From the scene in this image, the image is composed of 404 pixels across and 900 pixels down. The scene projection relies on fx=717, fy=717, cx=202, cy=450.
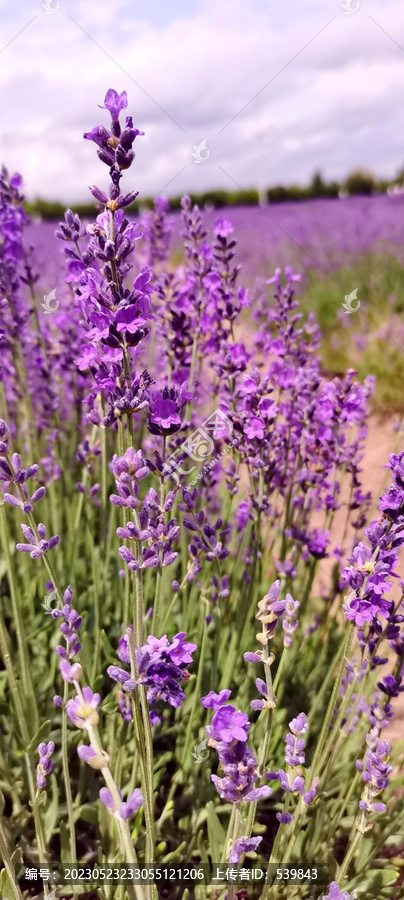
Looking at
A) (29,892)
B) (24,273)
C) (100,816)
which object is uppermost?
(24,273)

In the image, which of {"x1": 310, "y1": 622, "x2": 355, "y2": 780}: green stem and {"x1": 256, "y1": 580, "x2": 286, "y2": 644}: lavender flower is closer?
{"x1": 256, "y1": 580, "x2": 286, "y2": 644}: lavender flower

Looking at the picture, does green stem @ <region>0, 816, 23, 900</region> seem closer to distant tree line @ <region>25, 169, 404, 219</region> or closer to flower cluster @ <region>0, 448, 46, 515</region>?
flower cluster @ <region>0, 448, 46, 515</region>

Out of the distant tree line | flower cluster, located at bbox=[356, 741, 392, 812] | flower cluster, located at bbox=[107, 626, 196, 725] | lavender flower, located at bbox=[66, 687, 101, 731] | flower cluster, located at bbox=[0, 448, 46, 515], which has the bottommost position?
flower cluster, located at bbox=[356, 741, 392, 812]

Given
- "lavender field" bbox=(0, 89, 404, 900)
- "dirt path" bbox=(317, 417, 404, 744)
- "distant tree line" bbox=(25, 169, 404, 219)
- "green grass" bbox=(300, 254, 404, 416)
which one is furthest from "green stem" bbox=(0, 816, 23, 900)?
"distant tree line" bbox=(25, 169, 404, 219)

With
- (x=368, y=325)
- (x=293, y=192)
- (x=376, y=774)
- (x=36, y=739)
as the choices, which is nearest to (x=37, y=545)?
(x=36, y=739)

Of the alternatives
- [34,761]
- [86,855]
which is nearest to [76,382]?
[34,761]

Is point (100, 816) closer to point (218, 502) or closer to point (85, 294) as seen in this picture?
point (85, 294)

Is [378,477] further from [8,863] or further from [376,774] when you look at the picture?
[8,863]

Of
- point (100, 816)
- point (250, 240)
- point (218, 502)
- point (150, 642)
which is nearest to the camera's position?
point (150, 642)
